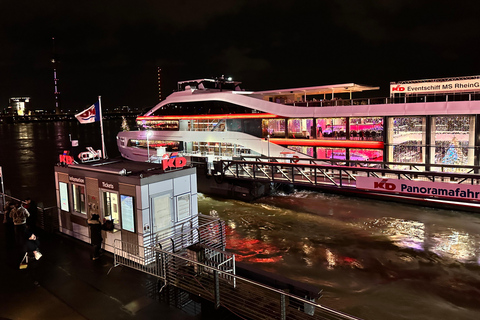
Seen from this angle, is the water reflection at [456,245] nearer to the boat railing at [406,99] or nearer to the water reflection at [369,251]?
the water reflection at [369,251]

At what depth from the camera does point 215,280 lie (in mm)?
8484

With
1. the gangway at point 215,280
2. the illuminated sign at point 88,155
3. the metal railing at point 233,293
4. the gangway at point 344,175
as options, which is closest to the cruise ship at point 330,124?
the gangway at point 344,175

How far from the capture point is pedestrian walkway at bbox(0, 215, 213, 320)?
8469 mm

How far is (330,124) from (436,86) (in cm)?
754

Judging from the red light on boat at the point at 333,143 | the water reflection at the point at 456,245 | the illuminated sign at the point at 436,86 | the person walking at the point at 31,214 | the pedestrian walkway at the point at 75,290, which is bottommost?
the water reflection at the point at 456,245

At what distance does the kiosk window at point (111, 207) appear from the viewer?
1195cm

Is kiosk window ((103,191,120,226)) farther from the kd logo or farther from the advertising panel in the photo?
the kd logo

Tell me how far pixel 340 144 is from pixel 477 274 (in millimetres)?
14266

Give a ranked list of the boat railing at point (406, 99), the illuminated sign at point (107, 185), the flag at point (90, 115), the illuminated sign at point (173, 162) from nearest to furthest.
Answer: the illuminated sign at point (107, 185) → the illuminated sign at point (173, 162) → the flag at point (90, 115) → the boat railing at point (406, 99)

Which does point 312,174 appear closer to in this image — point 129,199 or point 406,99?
point 406,99

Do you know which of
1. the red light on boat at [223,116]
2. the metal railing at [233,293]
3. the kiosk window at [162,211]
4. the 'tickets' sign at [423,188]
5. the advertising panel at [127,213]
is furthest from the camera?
the red light on boat at [223,116]

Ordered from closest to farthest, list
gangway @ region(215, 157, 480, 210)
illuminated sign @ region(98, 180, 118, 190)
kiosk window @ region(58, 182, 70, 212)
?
illuminated sign @ region(98, 180, 118, 190) < kiosk window @ region(58, 182, 70, 212) < gangway @ region(215, 157, 480, 210)

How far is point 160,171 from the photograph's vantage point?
1223 centimetres

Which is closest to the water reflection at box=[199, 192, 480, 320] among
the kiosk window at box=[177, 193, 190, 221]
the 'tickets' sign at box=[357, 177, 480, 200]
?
the 'tickets' sign at box=[357, 177, 480, 200]
